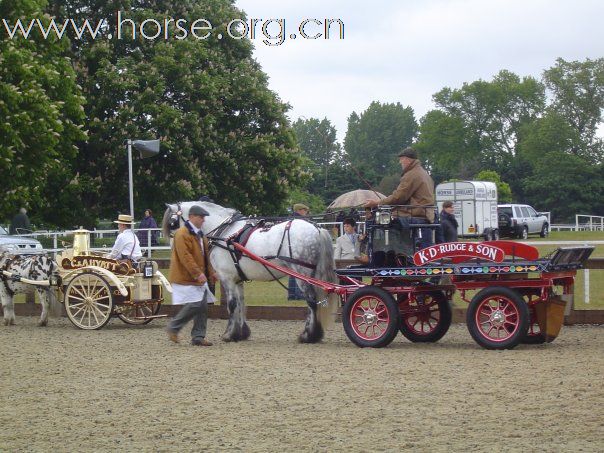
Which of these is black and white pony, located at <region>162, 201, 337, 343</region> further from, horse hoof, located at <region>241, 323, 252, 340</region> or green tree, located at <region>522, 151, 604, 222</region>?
green tree, located at <region>522, 151, 604, 222</region>

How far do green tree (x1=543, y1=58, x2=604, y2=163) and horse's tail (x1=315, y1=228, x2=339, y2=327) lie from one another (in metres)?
85.7

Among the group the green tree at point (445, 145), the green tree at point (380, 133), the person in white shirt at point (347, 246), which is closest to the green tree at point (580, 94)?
the green tree at point (445, 145)

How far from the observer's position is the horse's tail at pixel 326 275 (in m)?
15.2

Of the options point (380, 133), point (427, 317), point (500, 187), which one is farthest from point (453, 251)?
point (380, 133)

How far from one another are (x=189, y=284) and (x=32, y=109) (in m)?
19.4

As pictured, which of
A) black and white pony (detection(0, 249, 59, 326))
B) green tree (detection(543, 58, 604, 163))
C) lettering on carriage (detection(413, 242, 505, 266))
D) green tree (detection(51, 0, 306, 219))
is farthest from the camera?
green tree (detection(543, 58, 604, 163))

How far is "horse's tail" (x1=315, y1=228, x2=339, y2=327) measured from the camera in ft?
49.8

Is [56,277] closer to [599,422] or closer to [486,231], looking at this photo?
[599,422]

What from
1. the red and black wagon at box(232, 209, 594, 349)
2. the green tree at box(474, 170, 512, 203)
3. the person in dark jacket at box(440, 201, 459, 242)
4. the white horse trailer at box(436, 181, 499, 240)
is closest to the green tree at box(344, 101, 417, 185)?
the green tree at box(474, 170, 512, 203)

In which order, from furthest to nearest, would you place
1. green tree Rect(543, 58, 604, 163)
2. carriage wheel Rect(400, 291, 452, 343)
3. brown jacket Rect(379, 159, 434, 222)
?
green tree Rect(543, 58, 604, 163) < carriage wheel Rect(400, 291, 452, 343) < brown jacket Rect(379, 159, 434, 222)

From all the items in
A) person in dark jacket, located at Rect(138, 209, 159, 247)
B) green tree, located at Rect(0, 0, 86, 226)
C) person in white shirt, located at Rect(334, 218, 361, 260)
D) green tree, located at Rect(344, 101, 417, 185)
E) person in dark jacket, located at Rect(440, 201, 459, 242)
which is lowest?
person in white shirt, located at Rect(334, 218, 361, 260)

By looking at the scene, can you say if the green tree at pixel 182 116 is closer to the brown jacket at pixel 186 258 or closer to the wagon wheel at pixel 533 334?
the brown jacket at pixel 186 258

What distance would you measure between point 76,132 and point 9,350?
2215 cm

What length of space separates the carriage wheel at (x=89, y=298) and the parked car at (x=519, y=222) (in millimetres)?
37932
